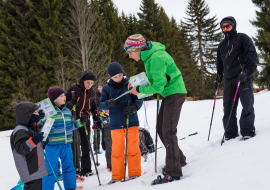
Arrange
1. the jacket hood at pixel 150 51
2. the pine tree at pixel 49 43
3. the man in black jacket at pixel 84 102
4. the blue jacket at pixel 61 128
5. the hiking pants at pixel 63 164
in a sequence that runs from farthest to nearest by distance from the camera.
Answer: the pine tree at pixel 49 43
the man in black jacket at pixel 84 102
the blue jacket at pixel 61 128
the hiking pants at pixel 63 164
the jacket hood at pixel 150 51

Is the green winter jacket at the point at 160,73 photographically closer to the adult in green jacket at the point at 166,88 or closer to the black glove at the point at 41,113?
the adult in green jacket at the point at 166,88

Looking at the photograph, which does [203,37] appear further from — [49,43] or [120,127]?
[120,127]

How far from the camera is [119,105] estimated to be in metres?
3.22

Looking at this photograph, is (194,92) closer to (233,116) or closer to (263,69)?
A: (263,69)

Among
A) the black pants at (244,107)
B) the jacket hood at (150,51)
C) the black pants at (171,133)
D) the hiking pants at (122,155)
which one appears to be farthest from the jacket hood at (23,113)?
the black pants at (244,107)

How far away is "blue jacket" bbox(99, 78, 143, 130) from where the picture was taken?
10.2 feet

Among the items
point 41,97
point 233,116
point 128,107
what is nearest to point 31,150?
point 128,107

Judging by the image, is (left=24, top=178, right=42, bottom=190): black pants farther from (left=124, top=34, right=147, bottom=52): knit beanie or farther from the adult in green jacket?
(left=124, top=34, right=147, bottom=52): knit beanie

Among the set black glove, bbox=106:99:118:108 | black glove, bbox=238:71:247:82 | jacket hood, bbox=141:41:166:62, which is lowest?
black glove, bbox=106:99:118:108

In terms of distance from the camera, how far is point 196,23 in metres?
23.9

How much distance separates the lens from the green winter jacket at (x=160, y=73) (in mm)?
2566

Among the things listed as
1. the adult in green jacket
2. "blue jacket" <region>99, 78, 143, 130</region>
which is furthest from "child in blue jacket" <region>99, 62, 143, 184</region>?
the adult in green jacket

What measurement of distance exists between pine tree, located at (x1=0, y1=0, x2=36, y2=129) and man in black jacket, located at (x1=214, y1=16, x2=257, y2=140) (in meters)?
17.1

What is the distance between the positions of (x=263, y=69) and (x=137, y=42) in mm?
19977
